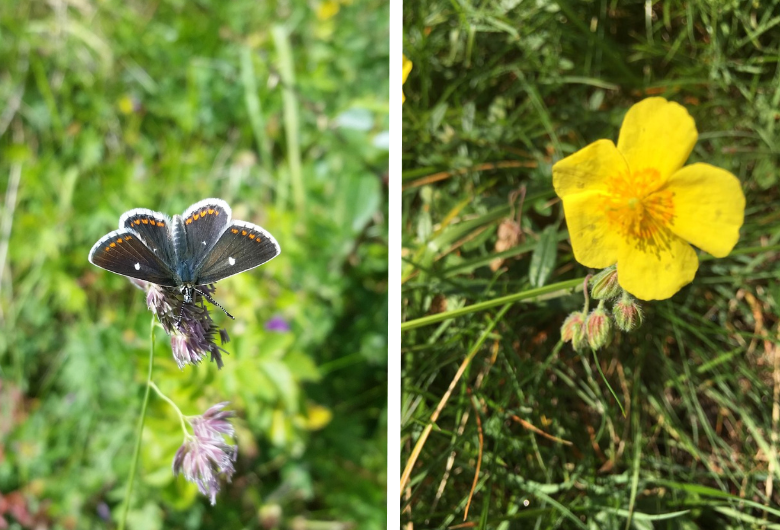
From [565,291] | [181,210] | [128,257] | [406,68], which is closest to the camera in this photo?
[128,257]

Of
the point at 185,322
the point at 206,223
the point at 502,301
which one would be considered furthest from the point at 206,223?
the point at 502,301

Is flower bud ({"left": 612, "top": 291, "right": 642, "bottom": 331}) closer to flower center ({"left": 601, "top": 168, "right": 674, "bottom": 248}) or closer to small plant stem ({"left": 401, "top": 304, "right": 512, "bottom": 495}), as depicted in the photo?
flower center ({"left": 601, "top": 168, "right": 674, "bottom": 248})

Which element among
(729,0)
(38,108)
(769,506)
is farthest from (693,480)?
Answer: (38,108)

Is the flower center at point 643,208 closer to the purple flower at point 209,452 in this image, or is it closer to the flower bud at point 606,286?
the flower bud at point 606,286

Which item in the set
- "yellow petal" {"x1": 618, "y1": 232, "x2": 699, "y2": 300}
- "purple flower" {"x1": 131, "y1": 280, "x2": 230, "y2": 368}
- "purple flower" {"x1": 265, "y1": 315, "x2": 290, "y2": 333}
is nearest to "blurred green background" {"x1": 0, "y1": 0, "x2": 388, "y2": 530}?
"purple flower" {"x1": 265, "y1": 315, "x2": 290, "y2": 333}

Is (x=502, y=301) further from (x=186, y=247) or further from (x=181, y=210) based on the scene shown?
(x=181, y=210)

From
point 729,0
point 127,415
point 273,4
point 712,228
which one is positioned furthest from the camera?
point 273,4

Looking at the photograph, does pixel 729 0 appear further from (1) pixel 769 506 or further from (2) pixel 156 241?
(2) pixel 156 241
